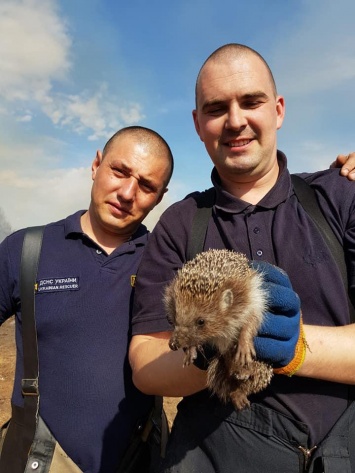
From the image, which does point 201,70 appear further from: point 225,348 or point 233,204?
point 225,348

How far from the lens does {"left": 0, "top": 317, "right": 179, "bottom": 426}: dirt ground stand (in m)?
9.58

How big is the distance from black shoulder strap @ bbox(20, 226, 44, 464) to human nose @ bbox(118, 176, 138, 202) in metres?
1.09

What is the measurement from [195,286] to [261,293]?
1.95ft

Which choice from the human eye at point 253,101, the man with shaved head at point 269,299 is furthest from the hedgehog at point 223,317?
the human eye at point 253,101

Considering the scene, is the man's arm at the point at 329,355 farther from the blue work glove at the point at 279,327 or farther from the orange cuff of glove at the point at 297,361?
the blue work glove at the point at 279,327

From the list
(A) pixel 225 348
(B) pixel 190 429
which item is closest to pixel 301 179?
(A) pixel 225 348

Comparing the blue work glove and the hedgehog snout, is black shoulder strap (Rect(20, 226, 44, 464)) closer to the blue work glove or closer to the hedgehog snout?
the hedgehog snout

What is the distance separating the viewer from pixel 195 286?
3.35 metres

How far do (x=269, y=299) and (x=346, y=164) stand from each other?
171 centimetres

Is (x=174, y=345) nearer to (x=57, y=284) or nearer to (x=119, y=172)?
(x=57, y=284)

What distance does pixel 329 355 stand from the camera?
298cm

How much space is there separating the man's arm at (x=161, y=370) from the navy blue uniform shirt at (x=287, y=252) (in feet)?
0.53

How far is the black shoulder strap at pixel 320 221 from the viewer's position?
321 centimetres

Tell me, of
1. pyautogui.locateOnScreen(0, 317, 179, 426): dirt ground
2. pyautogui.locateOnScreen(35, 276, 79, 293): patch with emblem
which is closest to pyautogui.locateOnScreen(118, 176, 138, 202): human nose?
pyautogui.locateOnScreen(35, 276, 79, 293): patch with emblem
